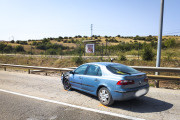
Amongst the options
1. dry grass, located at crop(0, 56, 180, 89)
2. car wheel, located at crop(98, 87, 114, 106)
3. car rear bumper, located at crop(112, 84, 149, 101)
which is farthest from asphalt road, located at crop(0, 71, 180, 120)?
dry grass, located at crop(0, 56, 180, 89)

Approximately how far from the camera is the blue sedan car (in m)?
4.44

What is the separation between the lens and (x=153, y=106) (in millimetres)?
4867

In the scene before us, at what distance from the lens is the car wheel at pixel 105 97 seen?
4.68 metres

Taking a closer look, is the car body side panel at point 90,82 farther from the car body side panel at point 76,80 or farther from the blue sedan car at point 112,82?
the car body side panel at point 76,80

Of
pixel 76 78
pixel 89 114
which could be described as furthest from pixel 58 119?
pixel 76 78

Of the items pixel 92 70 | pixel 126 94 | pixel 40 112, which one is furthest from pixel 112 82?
pixel 40 112

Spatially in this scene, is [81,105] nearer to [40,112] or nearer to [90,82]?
[90,82]

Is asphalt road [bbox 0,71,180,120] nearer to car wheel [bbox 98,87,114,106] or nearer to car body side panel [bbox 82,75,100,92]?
car wheel [bbox 98,87,114,106]

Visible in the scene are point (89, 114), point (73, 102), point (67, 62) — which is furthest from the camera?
point (67, 62)

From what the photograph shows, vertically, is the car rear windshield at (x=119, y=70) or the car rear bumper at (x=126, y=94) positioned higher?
the car rear windshield at (x=119, y=70)

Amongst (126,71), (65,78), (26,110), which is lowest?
(26,110)

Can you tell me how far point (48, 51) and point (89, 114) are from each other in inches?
889

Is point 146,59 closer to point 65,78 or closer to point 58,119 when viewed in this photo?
point 65,78

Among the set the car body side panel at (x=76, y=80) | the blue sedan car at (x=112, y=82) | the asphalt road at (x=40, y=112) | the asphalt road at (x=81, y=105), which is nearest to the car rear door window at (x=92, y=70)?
the blue sedan car at (x=112, y=82)
